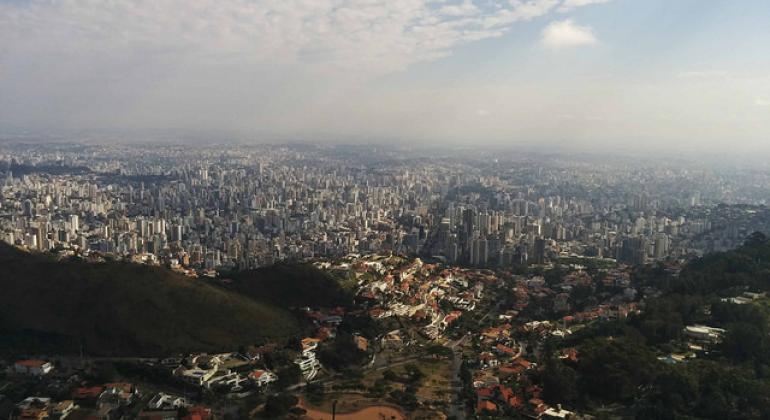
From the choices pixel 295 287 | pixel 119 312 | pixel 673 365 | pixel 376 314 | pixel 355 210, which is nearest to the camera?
pixel 673 365

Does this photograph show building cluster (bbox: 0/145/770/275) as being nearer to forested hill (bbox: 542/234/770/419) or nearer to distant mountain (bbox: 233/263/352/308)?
distant mountain (bbox: 233/263/352/308)

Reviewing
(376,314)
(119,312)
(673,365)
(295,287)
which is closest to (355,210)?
(295,287)

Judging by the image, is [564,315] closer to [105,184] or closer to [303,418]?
[303,418]

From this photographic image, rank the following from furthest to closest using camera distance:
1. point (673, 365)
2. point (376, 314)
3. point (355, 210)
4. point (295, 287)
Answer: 1. point (355, 210)
2. point (295, 287)
3. point (376, 314)
4. point (673, 365)

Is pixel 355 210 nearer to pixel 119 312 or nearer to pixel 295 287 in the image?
pixel 295 287

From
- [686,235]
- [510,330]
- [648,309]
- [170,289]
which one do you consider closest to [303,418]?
[170,289]

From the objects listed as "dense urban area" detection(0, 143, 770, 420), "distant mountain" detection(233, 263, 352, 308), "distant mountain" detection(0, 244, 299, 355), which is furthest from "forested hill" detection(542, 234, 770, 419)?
"distant mountain" detection(0, 244, 299, 355)

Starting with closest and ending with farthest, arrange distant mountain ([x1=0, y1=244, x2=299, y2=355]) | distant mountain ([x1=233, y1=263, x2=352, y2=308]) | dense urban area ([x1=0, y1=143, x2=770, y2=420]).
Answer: dense urban area ([x1=0, y1=143, x2=770, y2=420]) < distant mountain ([x1=0, y1=244, x2=299, y2=355]) < distant mountain ([x1=233, y1=263, x2=352, y2=308])
